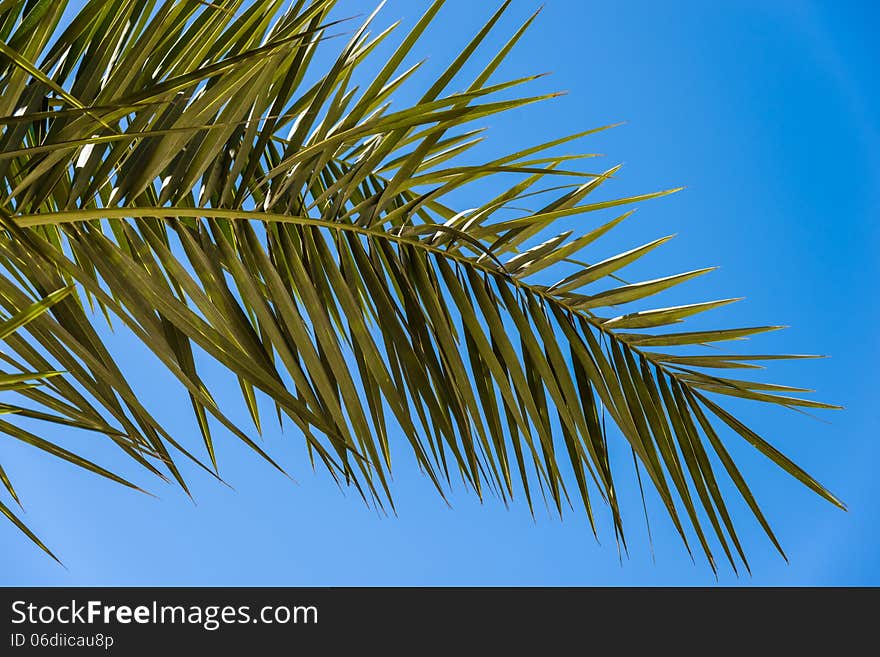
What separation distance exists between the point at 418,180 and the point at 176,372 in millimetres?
223

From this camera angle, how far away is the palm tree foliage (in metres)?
0.47

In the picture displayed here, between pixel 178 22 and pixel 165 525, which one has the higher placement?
pixel 165 525

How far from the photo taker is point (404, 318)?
56 cm

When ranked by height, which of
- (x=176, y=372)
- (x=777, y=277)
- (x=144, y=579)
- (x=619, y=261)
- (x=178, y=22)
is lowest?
(x=176, y=372)

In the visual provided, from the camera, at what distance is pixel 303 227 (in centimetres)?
56

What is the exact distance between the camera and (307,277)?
1.78 ft

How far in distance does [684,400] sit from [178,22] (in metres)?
0.41

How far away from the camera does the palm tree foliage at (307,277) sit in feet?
1.56

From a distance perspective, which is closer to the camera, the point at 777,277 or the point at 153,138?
the point at 153,138
